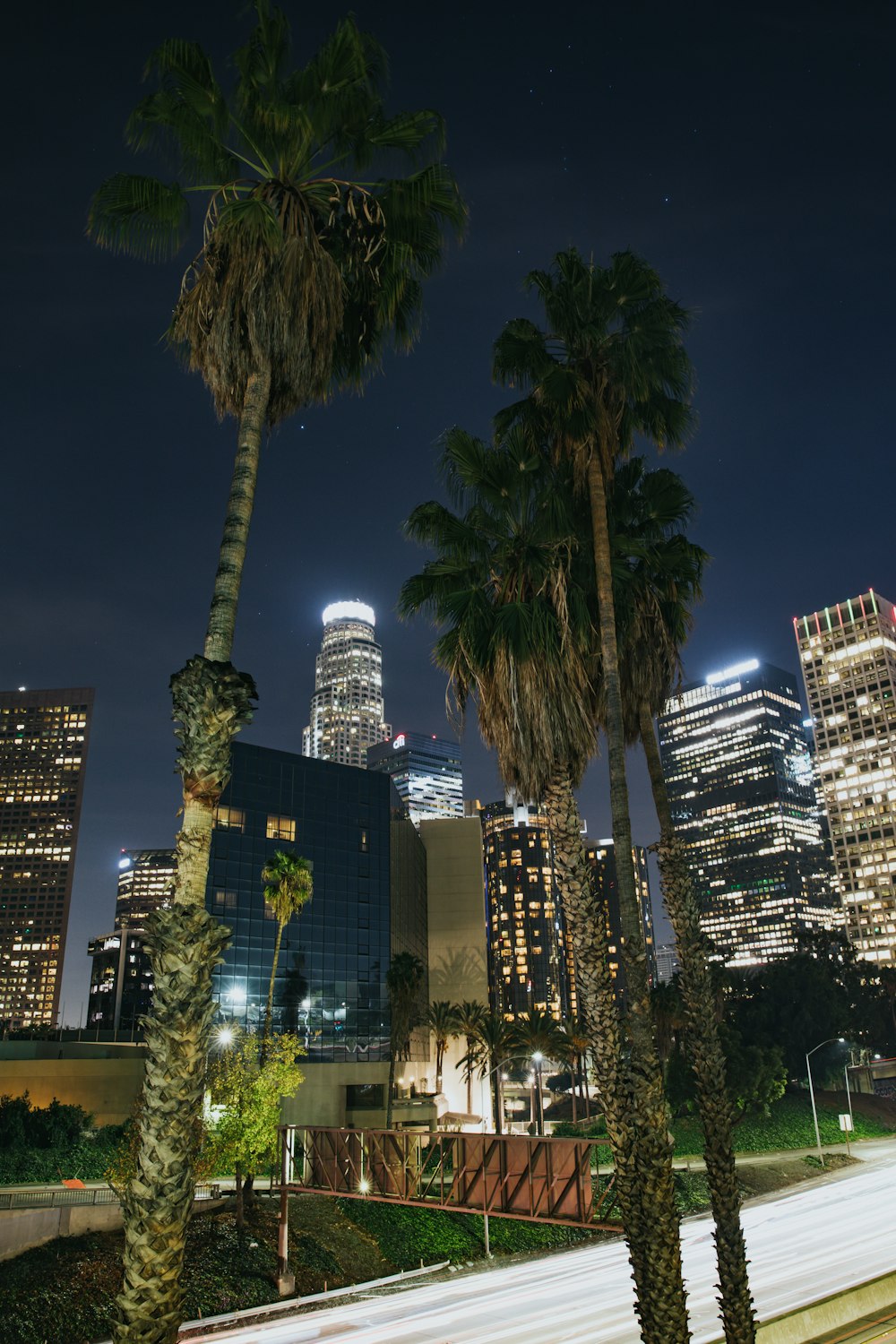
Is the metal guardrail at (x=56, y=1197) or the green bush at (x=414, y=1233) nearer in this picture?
the metal guardrail at (x=56, y=1197)

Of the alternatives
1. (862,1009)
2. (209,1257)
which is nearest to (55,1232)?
(209,1257)

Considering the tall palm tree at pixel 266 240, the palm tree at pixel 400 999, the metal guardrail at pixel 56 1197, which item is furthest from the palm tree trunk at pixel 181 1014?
the palm tree at pixel 400 999

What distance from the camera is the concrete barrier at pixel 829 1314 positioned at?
63.0 ft

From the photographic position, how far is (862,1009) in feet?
345

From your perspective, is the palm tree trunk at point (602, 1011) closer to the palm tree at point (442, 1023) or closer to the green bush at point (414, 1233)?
the green bush at point (414, 1233)

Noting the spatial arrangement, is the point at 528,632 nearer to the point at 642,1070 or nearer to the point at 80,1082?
the point at 642,1070

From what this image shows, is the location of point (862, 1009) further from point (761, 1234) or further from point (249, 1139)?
point (249, 1139)

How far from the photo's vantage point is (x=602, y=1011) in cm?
1370

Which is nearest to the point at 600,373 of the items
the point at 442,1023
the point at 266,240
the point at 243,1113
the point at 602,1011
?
the point at 266,240

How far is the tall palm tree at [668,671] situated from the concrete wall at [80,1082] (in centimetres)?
4786

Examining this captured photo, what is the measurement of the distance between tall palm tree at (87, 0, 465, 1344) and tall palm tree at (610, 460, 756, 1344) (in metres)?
6.55

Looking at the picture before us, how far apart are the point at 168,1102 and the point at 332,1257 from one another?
38.8 metres

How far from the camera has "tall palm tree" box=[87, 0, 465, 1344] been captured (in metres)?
9.23

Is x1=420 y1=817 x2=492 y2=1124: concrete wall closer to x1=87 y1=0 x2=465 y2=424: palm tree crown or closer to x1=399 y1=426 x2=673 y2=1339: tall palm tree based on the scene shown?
x1=399 y1=426 x2=673 y2=1339: tall palm tree
